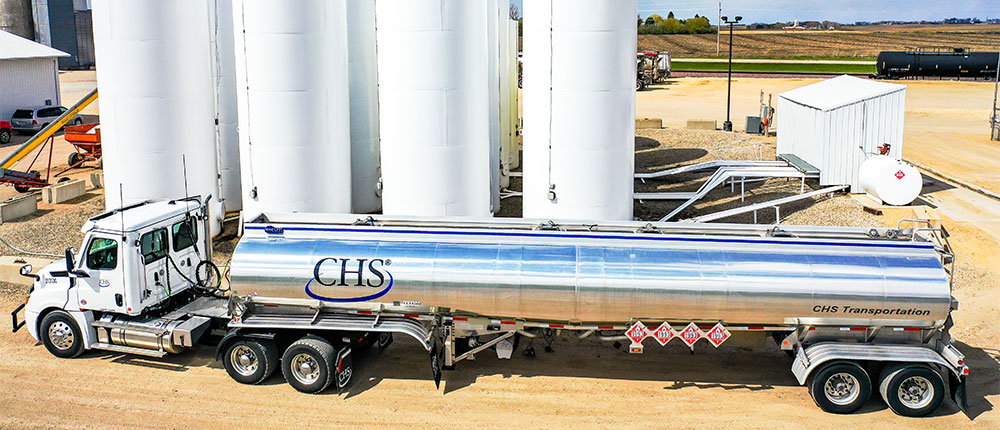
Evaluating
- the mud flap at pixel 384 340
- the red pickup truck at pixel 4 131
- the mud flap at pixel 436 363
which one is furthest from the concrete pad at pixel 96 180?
the mud flap at pixel 436 363

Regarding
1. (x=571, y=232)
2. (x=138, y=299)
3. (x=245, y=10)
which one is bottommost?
(x=138, y=299)

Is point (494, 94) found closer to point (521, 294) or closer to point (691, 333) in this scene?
point (521, 294)

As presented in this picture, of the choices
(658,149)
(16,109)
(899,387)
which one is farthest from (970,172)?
(16,109)

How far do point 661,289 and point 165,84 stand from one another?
44.0 ft

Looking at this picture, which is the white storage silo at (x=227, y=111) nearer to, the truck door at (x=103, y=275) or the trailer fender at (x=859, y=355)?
the truck door at (x=103, y=275)

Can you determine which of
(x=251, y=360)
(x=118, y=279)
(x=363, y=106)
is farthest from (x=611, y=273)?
(x=363, y=106)

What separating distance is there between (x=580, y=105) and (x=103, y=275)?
31.1 ft

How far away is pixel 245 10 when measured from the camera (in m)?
19.4

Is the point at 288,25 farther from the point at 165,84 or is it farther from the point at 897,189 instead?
the point at 897,189

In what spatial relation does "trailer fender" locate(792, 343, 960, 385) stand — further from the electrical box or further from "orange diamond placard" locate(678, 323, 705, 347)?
the electrical box

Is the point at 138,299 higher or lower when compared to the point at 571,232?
lower

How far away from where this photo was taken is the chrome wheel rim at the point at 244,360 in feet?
43.7

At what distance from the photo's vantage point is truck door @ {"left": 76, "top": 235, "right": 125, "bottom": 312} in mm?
13578

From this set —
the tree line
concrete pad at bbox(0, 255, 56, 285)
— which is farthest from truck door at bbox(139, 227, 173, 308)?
the tree line
